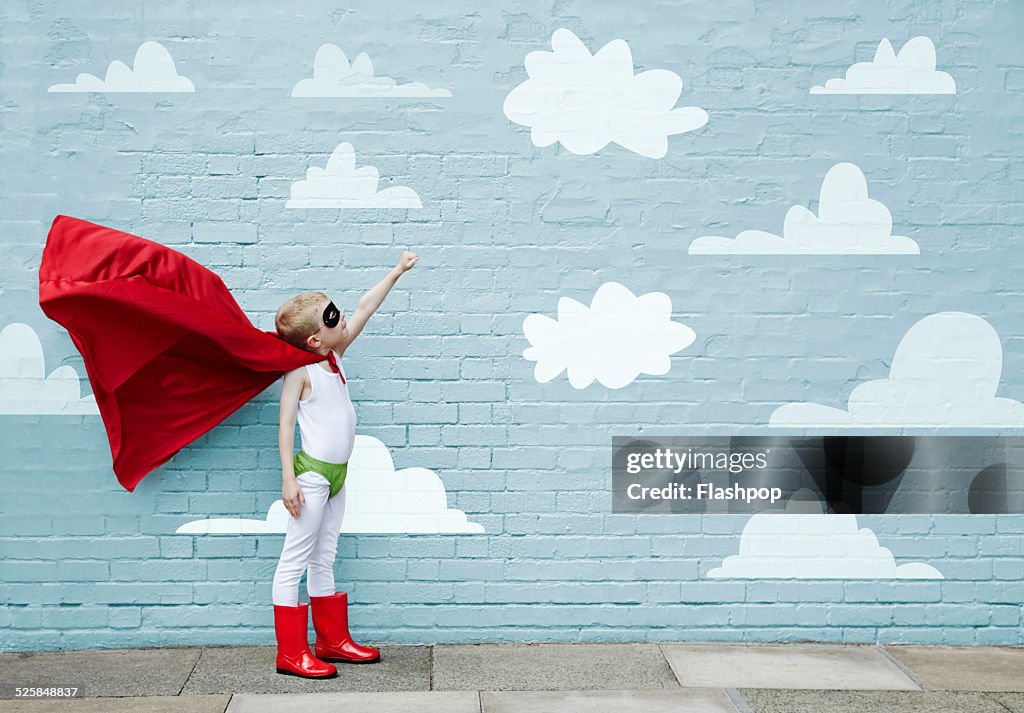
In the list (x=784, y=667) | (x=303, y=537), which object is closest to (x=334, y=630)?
(x=303, y=537)

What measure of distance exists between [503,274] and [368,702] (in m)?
2.10

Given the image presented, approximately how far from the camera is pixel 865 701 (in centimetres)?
457

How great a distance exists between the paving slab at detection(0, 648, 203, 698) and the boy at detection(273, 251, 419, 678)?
1.46 ft

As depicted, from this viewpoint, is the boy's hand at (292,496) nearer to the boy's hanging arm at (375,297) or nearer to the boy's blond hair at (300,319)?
the boy's blond hair at (300,319)

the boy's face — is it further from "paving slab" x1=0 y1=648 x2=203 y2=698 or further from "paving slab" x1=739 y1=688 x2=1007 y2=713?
"paving slab" x1=739 y1=688 x2=1007 y2=713

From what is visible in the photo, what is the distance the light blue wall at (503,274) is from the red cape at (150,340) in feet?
0.61

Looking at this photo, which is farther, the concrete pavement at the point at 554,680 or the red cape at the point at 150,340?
the red cape at the point at 150,340

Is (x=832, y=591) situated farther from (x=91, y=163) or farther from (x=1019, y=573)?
(x=91, y=163)

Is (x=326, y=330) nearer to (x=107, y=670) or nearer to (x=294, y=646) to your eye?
(x=294, y=646)

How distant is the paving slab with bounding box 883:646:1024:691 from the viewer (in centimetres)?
481

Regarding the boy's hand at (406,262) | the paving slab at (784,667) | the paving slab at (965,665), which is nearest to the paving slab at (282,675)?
the paving slab at (784,667)

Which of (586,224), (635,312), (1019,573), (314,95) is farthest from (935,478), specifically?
(314,95)

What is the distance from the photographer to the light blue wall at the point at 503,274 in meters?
5.27

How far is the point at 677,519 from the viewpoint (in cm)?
542
